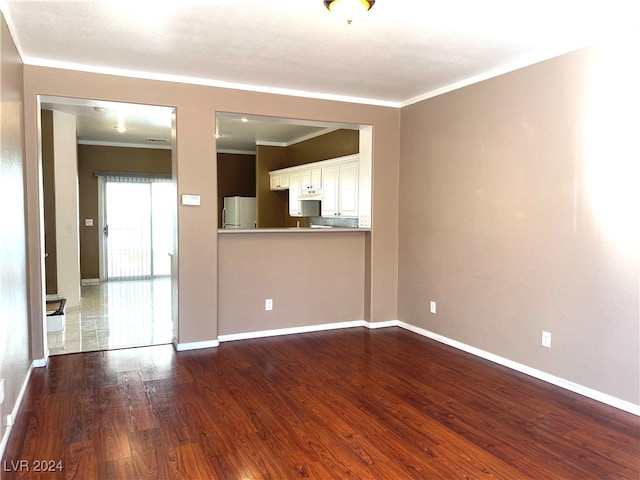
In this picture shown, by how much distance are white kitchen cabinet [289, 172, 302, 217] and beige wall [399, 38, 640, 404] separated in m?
2.76

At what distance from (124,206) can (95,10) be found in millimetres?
6613

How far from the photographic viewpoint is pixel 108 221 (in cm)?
882

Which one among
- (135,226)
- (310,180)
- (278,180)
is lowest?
(135,226)

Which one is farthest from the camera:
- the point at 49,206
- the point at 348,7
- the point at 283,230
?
the point at 49,206

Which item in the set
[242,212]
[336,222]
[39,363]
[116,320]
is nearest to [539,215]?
[336,222]

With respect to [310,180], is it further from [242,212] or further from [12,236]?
[12,236]

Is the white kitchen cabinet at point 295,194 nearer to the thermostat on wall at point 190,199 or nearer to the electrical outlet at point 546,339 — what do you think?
the thermostat on wall at point 190,199

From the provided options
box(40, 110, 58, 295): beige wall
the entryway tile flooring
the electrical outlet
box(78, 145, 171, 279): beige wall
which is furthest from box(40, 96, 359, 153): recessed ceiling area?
the electrical outlet

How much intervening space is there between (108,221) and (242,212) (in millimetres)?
2498

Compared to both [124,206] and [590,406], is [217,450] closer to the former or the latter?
[590,406]

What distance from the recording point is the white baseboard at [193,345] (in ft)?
14.4

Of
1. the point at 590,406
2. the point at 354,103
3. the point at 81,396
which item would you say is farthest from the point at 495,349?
the point at 81,396

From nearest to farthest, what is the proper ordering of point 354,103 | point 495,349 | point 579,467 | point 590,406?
point 579,467, point 590,406, point 495,349, point 354,103

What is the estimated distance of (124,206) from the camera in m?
8.95
